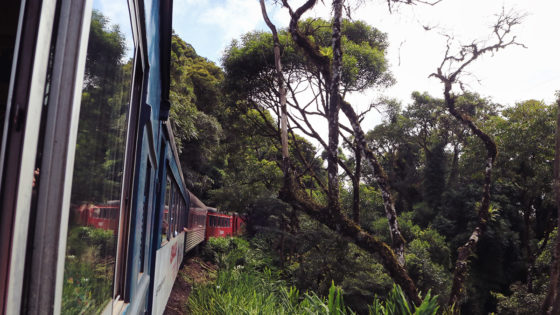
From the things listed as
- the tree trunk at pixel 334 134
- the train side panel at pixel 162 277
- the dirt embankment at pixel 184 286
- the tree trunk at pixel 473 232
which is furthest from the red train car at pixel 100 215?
the tree trunk at pixel 473 232

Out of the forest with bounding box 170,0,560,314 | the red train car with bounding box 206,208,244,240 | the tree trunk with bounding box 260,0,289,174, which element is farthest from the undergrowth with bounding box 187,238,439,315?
the red train car with bounding box 206,208,244,240

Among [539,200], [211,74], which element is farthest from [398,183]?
[211,74]

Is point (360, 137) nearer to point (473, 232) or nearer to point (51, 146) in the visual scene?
point (473, 232)

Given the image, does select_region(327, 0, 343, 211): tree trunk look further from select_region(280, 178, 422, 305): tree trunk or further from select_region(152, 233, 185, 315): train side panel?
select_region(152, 233, 185, 315): train side panel

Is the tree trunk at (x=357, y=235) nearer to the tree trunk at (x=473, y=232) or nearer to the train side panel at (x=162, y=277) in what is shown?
the tree trunk at (x=473, y=232)

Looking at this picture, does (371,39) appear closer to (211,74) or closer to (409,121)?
(409,121)

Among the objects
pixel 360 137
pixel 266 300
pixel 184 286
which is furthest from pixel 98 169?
pixel 184 286

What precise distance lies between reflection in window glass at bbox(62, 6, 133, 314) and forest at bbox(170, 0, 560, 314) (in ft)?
8.78

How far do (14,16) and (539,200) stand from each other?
70.5ft

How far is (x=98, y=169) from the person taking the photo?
3.02ft

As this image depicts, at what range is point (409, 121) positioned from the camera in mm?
23328

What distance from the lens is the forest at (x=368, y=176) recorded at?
7.44m

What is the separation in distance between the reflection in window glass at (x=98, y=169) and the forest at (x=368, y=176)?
2.68 metres

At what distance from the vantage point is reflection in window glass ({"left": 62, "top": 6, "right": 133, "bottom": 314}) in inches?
29.6
